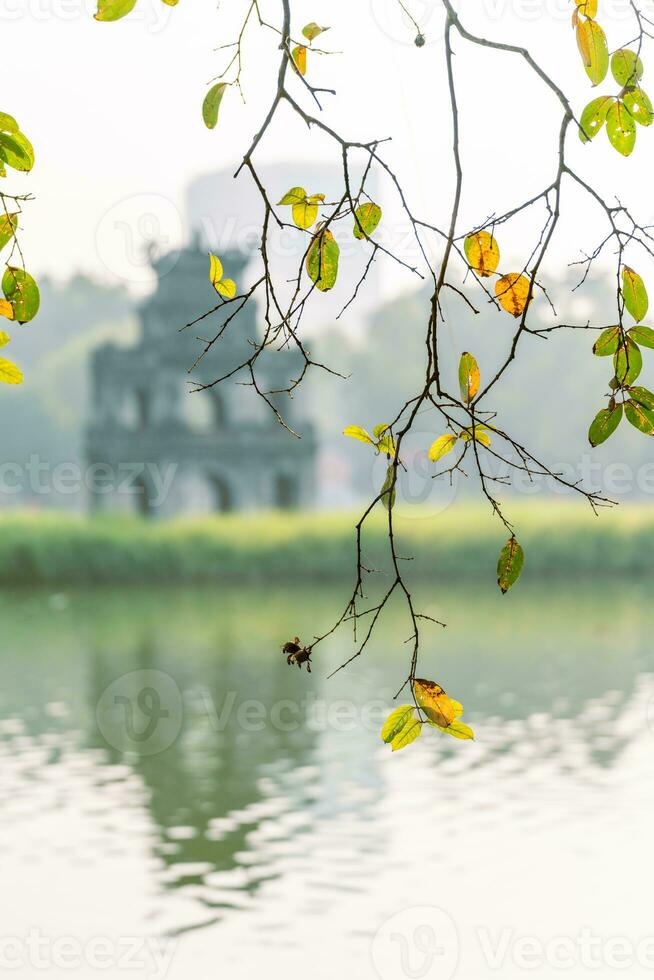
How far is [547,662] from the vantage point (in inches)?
491

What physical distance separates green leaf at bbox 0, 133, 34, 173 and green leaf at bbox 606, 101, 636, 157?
0.50 metres

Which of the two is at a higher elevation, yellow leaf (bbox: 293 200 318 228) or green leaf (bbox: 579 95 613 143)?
green leaf (bbox: 579 95 613 143)

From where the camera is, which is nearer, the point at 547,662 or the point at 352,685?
the point at 352,685

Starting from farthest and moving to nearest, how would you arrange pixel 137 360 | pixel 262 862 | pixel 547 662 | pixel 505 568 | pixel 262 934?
pixel 137 360
pixel 547 662
pixel 262 862
pixel 262 934
pixel 505 568

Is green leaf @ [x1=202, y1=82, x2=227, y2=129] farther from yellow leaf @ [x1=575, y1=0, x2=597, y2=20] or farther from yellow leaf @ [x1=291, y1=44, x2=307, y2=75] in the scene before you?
yellow leaf @ [x1=575, y1=0, x2=597, y2=20]

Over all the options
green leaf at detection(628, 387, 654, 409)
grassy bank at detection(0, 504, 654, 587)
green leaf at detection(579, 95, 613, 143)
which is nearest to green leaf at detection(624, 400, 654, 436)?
green leaf at detection(628, 387, 654, 409)

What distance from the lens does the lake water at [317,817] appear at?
6.18 metres

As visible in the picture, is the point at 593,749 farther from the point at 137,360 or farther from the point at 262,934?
the point at 137,360

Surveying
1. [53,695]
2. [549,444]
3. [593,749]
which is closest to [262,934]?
[593,749]

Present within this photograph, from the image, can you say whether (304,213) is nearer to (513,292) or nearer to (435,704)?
(513,292)

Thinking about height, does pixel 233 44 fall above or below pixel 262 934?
above

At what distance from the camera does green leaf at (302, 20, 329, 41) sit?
4.00 feet

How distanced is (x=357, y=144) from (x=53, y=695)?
33.5 ft

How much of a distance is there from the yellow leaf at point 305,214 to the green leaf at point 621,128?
0.26 m
